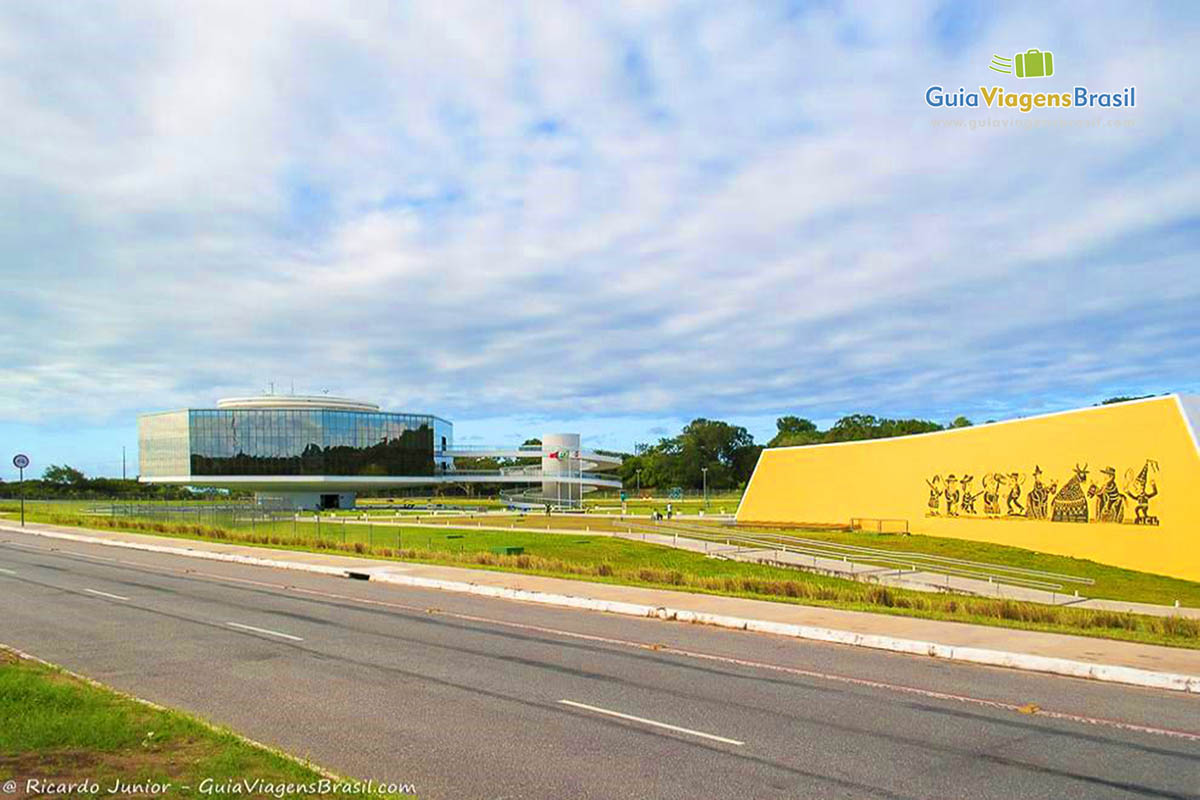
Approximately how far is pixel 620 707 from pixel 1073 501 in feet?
109

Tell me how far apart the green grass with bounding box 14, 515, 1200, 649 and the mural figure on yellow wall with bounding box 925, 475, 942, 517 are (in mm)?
13423

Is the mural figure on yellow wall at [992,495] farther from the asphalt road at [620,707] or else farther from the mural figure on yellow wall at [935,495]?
the asphalt road at [620,707]

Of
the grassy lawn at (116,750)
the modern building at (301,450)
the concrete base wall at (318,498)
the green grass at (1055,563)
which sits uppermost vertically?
the modern building at (301,450)

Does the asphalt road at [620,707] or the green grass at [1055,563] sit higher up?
the asphalt road at [620,707]

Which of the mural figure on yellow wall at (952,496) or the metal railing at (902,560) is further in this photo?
the mural figure on yellow wall at (952,496)

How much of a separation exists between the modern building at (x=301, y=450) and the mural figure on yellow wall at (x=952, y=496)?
61525 mm

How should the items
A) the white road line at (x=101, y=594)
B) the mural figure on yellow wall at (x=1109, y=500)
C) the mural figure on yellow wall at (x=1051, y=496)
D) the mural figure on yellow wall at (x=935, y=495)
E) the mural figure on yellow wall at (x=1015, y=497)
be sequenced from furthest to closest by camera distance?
the mural figure on yellow wall at (x=935, y=495) → the mural figure on yellow wall at (x=1015, y=497) → the mural figure on yellow wall at (x=1109, y=500) → the mural figure on yellow wall at (x=1051, y=496) → the white road line at (x=101, y=594)

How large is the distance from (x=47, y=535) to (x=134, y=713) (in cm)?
4110

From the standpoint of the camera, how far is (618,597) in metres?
18.5

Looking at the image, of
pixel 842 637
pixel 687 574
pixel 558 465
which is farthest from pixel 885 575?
pixel 558 465

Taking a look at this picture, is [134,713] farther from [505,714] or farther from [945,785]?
[945,785]

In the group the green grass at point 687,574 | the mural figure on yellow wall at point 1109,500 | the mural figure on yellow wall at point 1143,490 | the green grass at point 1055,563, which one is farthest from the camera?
the mural figure on yellow wall at point 1109,500

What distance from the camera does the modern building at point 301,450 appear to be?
4304 inches

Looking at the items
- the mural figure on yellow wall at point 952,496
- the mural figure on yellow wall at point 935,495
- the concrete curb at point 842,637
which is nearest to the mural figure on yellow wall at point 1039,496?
the mural figure on yellow wall at point 952,496
